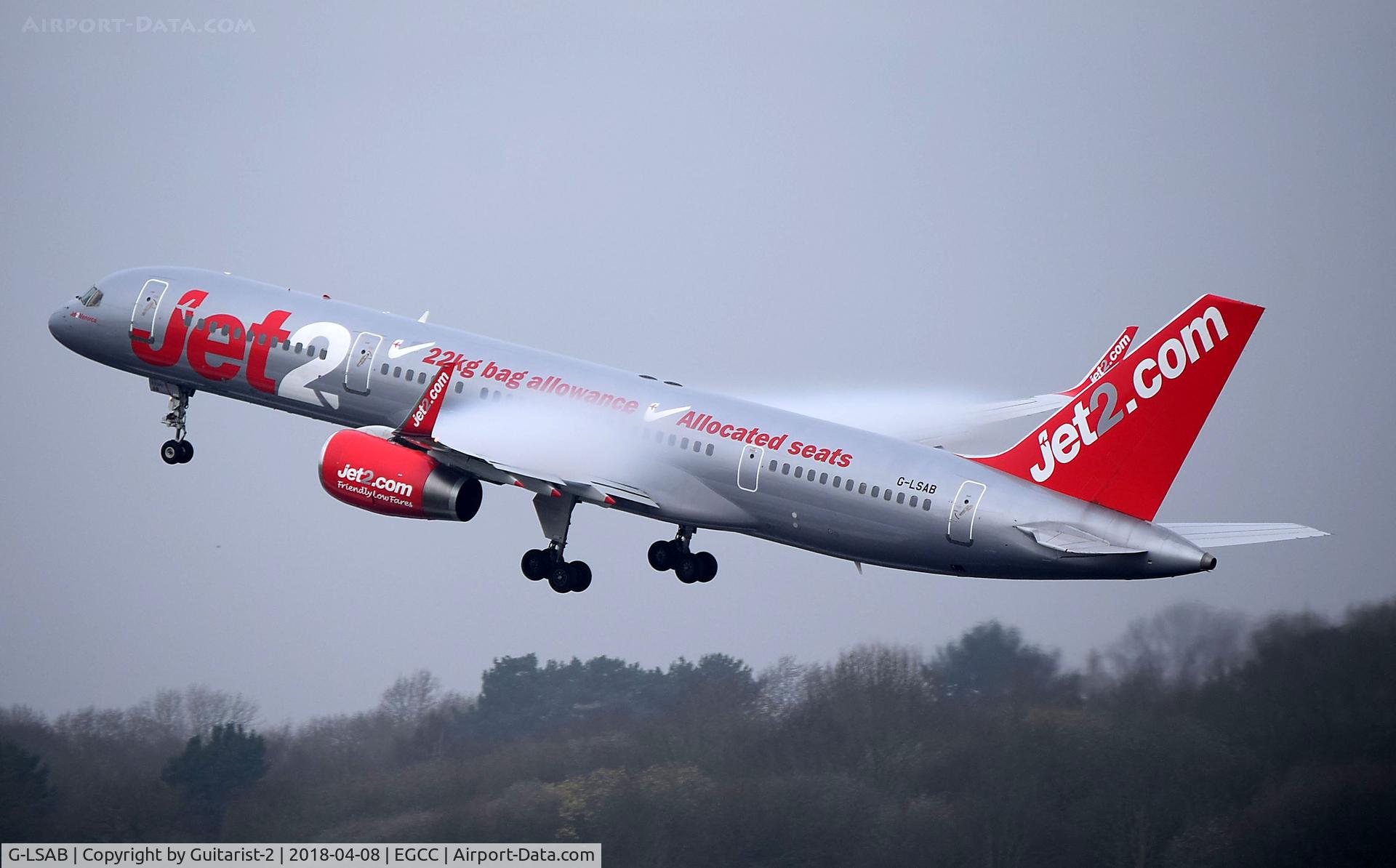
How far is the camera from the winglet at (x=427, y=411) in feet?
163

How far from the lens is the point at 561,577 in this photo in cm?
5347

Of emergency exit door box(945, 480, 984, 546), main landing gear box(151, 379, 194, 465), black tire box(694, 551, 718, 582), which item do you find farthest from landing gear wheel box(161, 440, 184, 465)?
A: emergency exit door box(945, 480, 984, 546)

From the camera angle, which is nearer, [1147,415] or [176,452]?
[1147,415]

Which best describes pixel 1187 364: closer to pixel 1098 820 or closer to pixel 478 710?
pixel 1098 820

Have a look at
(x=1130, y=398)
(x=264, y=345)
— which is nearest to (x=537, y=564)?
(x=264, y=345)

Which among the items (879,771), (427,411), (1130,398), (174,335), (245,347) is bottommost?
(879,771)

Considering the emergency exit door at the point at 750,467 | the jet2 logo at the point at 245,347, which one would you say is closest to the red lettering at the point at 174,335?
the jet2 logo at the point at 245,347

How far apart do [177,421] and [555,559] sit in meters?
13.2

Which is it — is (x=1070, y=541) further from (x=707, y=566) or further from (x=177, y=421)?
(x=177, y=421)

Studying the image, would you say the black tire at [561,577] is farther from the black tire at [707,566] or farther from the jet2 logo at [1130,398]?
the jet2 logo at [1130,398]

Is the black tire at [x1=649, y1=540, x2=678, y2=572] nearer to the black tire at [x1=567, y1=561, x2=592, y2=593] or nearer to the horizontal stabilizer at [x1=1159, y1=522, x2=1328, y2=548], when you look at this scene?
the black tire at [x1=567, y1=561, x2=592, y2=593]

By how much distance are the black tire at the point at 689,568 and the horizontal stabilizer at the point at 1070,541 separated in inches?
458

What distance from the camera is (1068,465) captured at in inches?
1825

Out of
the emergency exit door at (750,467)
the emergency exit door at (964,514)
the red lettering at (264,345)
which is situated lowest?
the emergency exit door at (964,514)
